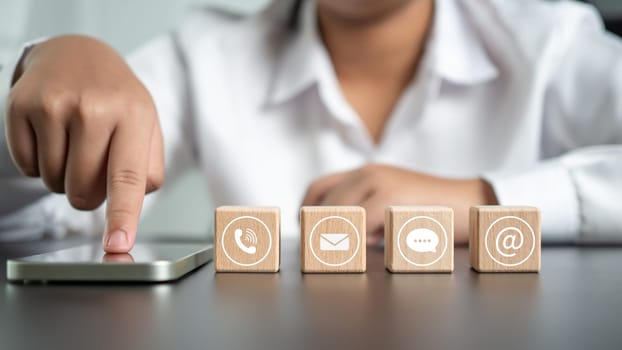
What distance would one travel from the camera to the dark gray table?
29cm

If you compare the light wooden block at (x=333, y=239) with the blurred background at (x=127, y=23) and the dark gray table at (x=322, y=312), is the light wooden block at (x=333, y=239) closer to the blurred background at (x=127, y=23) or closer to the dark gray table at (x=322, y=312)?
the dark gray table at (x=322, y=312)

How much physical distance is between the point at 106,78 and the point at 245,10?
2.08 metres

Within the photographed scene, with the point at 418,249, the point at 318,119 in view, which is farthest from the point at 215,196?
the point at 418,249

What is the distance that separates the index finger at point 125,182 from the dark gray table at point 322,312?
7 centimetres

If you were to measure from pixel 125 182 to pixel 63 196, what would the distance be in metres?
0.67

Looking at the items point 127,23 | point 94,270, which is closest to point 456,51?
point 94,270

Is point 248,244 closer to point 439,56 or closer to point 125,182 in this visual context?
point 125,182

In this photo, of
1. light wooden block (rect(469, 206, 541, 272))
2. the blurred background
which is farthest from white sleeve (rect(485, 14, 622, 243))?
the blurred background

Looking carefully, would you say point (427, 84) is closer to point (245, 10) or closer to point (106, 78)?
point (106, 78)

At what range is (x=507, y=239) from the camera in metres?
0.55

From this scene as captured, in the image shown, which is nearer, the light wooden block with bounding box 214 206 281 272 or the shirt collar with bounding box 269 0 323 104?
the light wooden block with bounding box 214 206 281 272

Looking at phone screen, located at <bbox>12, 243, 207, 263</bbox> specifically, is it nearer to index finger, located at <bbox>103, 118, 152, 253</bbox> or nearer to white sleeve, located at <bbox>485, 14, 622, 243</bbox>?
index finger, located at <bbox>103, 118, 152, 253</bbox>

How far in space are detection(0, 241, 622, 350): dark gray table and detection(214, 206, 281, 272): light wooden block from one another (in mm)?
18

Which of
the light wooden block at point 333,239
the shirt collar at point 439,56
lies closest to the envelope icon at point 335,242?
the light wooden block at point 333,239
